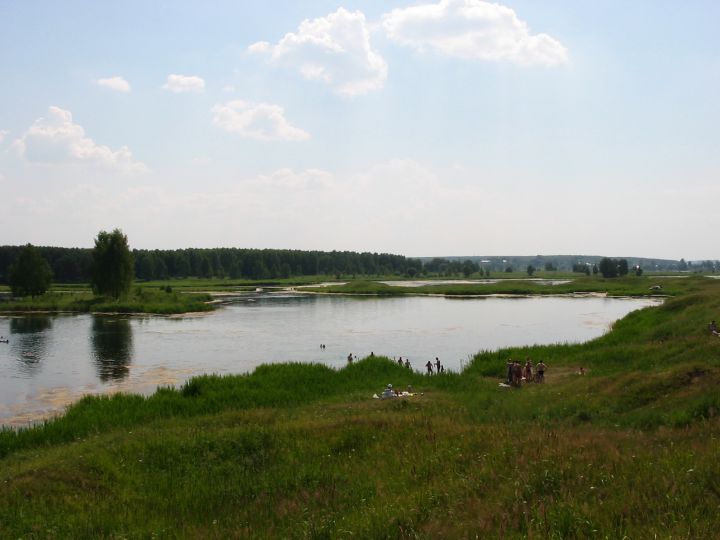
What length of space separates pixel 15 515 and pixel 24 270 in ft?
339

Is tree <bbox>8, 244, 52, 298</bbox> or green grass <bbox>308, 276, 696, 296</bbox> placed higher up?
tree <bbox>8, 244, 52, 298</bbox>

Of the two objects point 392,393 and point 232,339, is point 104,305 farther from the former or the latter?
point 392,393

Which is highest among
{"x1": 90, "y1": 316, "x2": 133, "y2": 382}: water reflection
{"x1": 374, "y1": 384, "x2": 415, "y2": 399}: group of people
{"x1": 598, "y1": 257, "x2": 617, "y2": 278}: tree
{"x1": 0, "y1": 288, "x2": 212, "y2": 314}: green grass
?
{"x1": 598, "y1": 257, "x2": 617, "y2": 278}: tree

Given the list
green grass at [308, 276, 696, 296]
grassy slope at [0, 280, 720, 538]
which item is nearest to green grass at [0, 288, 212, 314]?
green grass at [308, 276, 696, 296]

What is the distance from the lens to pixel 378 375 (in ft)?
112

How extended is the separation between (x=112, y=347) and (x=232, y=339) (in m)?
11.1

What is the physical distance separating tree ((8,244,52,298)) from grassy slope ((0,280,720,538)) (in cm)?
8896

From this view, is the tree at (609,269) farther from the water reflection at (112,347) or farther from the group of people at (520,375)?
the group of people at (520,375)

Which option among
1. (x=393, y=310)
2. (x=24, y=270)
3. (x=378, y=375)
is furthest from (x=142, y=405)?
(x=24, y=270)

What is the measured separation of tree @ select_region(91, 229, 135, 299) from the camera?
317 feet

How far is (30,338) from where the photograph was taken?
198ft

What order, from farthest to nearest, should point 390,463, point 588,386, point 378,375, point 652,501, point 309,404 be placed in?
point 378,375, point 309,404, point 588,386, point 390,463, point 652,501

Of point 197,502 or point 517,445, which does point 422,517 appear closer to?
point 517,445

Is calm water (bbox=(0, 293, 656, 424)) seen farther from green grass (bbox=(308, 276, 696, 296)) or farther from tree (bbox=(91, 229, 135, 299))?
green grass (bbox=(308, 276, 696, 296))
